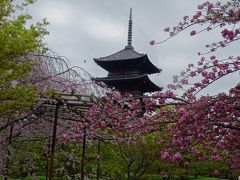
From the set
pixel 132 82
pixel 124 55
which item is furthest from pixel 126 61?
pixel 132 82

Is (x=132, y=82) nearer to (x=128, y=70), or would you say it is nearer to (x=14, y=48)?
(x=128, y=70)

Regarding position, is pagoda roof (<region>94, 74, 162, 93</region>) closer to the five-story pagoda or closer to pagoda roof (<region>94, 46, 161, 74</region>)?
the five-story pagoda

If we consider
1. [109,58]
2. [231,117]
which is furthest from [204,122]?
[109,58]

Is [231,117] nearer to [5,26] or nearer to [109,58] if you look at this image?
[5,26]

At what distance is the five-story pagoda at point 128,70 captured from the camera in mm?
36500

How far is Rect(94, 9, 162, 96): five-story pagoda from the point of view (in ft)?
120

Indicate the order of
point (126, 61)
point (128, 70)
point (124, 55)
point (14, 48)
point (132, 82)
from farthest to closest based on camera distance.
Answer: point (124, 55) → point (128, 70) → point (126, 61) → point (132, 82) → point (14, 48)

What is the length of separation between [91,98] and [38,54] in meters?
2.29

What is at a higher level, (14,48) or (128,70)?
(128,70)

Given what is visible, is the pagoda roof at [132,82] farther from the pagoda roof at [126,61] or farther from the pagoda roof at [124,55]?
the pagoda roof at [124,55]

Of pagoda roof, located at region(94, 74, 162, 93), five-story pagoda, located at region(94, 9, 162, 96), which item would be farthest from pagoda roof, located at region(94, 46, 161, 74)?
pagoda roof, located at region(94, 74, 162, 93)

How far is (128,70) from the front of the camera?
38.1 metres

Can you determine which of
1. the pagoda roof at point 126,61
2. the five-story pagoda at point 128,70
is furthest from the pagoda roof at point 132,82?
the pagoda roof at point 126,61

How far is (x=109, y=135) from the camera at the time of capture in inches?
502
